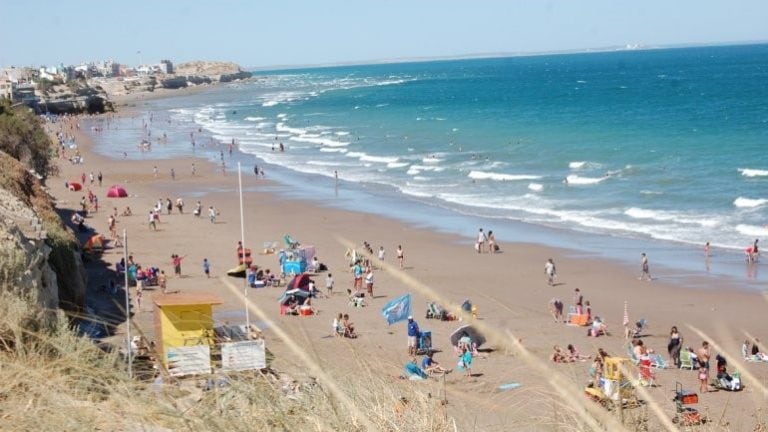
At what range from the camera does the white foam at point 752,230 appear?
2853cm

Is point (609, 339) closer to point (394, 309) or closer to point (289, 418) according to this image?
point (394, 309)

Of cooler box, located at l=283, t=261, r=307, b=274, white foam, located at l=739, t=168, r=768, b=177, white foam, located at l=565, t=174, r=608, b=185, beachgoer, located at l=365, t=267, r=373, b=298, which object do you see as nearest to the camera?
beachgoer, located at l=365, t=267, r=373, b=298

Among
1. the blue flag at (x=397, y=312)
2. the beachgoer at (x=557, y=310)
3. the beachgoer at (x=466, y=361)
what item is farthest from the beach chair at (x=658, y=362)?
the blue flag at (x=397, y=312)

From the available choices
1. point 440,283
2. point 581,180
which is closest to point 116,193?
point 581,180

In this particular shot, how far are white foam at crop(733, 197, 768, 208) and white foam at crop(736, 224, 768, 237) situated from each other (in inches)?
150

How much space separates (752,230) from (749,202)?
16.0 ft

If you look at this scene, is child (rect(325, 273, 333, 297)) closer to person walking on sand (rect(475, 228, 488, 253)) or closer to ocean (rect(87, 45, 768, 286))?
person walking on sand (rect(475, 228, 488, 253))

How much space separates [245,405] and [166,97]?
149 m

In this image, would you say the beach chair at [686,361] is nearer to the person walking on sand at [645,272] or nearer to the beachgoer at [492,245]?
the person walking on sand at [645,272]

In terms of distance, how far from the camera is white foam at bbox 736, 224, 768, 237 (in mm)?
28531

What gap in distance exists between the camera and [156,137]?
235 ft

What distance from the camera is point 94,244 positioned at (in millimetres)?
27406

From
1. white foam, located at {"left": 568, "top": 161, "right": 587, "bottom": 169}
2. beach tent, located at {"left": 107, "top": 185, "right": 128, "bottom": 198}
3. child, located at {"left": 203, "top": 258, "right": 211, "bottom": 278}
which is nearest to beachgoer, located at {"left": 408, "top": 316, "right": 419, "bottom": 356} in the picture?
child, located at {"left": 203, "top": 258, "right": 211, "bottom": 278}

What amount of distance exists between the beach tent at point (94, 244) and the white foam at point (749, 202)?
21859 mm
